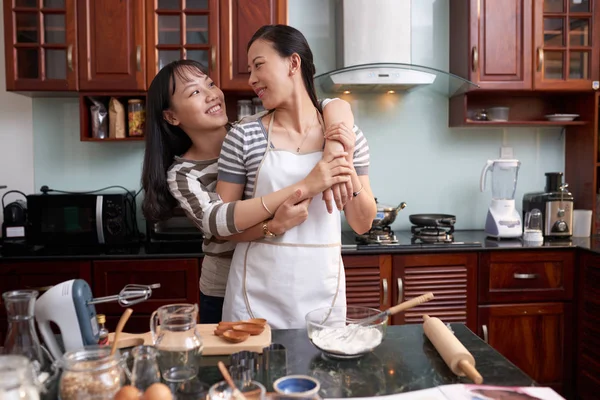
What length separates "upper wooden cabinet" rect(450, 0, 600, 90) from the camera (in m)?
3.05

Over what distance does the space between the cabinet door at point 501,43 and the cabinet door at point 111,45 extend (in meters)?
1.80

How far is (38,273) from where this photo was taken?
2697mm

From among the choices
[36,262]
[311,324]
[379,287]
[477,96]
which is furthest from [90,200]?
[477,96]

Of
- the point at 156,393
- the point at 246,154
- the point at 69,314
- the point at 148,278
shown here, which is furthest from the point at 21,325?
the point at 148,278

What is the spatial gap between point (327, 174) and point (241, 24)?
168cm

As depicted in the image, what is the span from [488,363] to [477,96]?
2.49 m

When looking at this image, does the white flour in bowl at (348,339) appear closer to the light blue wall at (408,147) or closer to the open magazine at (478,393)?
the open magazine at (478,393)

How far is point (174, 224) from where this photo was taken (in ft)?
9.78

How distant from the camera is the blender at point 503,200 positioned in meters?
3.08

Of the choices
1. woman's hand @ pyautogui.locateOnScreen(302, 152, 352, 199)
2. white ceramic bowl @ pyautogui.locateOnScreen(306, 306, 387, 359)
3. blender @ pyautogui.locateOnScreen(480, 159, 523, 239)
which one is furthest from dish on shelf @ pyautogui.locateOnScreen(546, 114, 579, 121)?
white ceramic bowl @ pyautogui.locateOnScreen(306, 306, 387, 359)

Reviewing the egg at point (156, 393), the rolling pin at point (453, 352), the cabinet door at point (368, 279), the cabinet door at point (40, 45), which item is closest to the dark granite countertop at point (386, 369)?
the rolling pin at point (453, 352)

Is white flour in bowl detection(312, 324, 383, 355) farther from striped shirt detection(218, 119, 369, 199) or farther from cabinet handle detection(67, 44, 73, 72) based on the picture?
cabinet handle detection(67, 44, 73, 72)

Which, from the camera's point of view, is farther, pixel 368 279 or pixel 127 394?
pixel 368 279

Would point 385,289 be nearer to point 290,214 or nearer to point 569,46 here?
point 290,214
